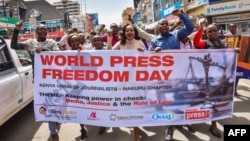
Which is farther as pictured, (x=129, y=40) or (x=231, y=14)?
(x=231, y=14)

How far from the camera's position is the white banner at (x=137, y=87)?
4.32 metres

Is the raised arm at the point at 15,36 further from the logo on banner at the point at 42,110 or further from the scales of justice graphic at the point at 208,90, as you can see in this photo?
the scales of justice graphic at the point at 208,90

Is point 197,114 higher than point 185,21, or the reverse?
point 185,21

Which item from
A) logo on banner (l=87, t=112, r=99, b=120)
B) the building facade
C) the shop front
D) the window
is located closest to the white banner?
logo on banner (l=87, t=112, r=99, b=120)

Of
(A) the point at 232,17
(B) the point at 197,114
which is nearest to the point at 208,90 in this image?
(B) the point at 197,114

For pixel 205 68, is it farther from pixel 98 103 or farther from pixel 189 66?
pixel 98 103

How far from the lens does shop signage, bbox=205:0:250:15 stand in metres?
22.0

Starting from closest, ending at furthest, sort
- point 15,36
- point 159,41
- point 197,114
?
point 197,114 < point 159,41 < point 15,36

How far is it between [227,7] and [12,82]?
21700 millimetres

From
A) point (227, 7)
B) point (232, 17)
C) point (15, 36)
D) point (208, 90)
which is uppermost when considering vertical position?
point (227, 7)

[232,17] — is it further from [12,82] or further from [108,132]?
[12,82]

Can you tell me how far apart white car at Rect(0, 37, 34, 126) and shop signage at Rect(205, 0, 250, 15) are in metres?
19.2

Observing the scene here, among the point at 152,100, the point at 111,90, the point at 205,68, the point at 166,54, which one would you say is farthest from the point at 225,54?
the point at 111,90

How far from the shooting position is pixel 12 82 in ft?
16.7
